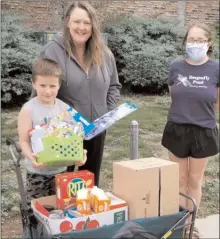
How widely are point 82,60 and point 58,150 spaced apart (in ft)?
2.54

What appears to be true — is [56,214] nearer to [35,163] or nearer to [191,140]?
[35,163]

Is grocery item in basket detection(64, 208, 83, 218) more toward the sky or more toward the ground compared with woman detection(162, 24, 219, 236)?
more toward the ground

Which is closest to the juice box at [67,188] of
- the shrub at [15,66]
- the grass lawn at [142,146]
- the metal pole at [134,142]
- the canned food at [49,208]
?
the canned food at [49,208]

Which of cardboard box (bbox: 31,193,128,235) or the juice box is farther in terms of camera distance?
the juice box

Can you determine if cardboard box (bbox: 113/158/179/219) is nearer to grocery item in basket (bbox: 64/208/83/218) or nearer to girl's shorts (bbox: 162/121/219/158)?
grocery item in basket (bbox: 64/208/83/218)

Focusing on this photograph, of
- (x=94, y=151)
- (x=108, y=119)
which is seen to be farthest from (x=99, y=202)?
(x=94, y=151)

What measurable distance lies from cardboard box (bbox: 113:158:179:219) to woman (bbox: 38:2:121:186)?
0.52 metres

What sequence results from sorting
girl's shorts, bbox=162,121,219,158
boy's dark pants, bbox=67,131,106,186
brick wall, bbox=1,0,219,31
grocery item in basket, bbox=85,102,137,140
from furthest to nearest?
brick wall, bbox=1,0,219,31 → girl's shorts, bbox=162,121,219,158 → boy's dark pants, bbox=67,131,106,186 → grocery item in basket, bbox=85,102,137,140

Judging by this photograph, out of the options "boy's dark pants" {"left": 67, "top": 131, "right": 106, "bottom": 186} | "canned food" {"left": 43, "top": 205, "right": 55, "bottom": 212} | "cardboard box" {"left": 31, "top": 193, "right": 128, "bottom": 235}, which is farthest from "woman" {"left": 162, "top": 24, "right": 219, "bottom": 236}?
"canned food" {"left": 43, "top": 205, "right": 55, "bottom": 212}

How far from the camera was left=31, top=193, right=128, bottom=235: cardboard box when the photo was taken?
85.6 inches

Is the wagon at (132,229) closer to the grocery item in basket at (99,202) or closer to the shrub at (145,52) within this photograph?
the grocery item in basket at (99,202)

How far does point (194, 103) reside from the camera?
3021mm

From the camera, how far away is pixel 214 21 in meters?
9.59

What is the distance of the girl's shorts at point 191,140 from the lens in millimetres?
3064
